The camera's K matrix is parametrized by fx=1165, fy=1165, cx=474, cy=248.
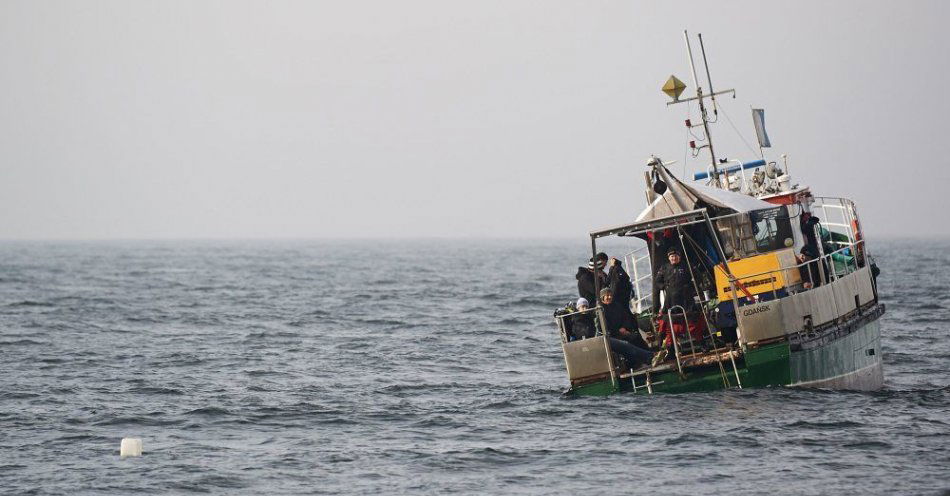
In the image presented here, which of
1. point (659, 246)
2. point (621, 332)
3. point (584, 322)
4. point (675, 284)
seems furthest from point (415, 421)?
point (659, 246)

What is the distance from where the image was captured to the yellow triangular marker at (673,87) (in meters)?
22.4

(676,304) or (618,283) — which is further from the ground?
(618,283)

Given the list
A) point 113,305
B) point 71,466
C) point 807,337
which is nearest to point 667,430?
point 807,337

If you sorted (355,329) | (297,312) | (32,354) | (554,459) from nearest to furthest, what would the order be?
(554,459) → (32,354) → (355,329) → (297,312)

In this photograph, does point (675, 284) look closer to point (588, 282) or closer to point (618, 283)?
point (618, 283)

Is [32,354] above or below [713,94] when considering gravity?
below

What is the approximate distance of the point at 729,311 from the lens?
1967 cm

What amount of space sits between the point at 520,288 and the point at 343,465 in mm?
46178

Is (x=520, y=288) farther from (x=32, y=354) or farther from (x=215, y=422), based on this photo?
(x=215, y=422)

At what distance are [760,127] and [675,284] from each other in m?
7.94

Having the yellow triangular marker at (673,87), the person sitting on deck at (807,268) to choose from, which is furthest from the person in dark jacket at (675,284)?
the yellow triangular marker at (673,87)

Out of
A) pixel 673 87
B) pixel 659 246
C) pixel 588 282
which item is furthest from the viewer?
pixel 673 87

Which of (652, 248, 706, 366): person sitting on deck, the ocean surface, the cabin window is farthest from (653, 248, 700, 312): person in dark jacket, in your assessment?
the cabin window

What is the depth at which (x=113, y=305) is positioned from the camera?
48.8 meters
